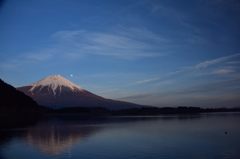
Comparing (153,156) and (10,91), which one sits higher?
(10,91)

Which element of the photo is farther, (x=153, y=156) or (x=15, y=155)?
(x=15, y=155)

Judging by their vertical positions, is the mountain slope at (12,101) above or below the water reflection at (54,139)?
above

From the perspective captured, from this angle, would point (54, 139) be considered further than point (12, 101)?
No

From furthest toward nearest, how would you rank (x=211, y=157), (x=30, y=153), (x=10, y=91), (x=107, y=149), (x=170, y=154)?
(x=10, y=91), (x=107, y=149), (x=30, y=153), (x=170, y=154), (x=211, y=157)

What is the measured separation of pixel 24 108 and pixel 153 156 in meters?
86.6

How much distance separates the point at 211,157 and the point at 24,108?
87.8 m

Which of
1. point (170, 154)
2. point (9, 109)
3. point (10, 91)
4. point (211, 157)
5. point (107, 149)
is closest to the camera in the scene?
point (211, 157)

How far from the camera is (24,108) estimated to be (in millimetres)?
97875

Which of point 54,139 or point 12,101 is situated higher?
point 12,101

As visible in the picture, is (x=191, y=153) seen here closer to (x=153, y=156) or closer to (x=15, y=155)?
(x=153, y=156)

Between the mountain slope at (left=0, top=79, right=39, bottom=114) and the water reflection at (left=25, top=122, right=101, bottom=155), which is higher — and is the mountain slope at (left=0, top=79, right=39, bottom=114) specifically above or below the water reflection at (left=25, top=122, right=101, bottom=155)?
above

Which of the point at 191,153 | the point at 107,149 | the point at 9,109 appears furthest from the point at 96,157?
the point at 9,109

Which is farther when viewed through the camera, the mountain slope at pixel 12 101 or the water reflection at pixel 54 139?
the mountain slope at pixel 12 101

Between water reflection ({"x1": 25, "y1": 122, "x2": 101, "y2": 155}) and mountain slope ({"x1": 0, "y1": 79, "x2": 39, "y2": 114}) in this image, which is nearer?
water reflection ({"x1": 25, "y1": 122, "x2": 101, "y2": 155})
